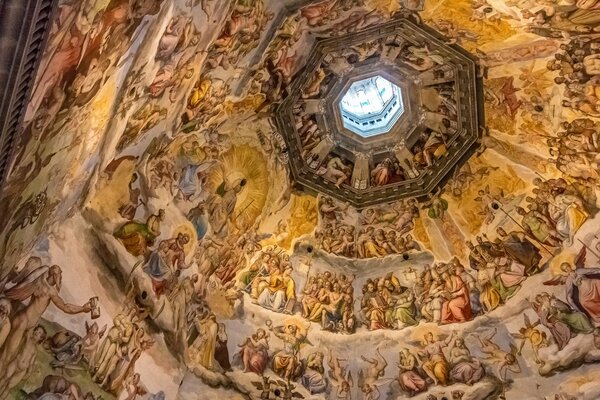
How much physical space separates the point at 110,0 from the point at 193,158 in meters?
4.87

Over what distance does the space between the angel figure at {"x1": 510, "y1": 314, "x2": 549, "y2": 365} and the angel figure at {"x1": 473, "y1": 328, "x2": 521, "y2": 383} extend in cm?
16

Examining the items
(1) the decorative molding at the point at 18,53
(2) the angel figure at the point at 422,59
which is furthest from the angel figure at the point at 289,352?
(1) the decorative molding at the point at 18,53

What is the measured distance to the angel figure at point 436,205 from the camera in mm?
13055

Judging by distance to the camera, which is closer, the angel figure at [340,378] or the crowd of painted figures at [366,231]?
the angel figure at [340,378]

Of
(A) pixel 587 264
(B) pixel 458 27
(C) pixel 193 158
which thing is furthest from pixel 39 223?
(A) pixel 587 264

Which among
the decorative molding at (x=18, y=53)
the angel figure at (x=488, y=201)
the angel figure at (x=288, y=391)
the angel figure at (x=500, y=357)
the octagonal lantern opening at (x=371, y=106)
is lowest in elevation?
the angel figure at (x=288, y=391)

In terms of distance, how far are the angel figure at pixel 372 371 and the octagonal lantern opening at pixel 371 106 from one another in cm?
441

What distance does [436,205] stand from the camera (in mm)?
13117

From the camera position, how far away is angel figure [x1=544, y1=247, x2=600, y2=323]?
1134 centimetres

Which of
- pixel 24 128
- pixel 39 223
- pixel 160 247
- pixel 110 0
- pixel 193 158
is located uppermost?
pixel 110 0

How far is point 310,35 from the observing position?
448 inches

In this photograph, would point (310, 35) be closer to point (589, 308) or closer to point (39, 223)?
point (39, 223)

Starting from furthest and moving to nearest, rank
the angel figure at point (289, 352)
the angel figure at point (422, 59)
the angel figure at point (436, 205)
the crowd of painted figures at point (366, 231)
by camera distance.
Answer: the crowd of painted figures at point (366, 231), the angel figure at point (436, 205), the angel figure at point (289, 352), the angel figure at point (422, 59)

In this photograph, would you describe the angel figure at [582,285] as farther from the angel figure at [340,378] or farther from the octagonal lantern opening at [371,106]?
the octagonal lantern opening at [371,106]
